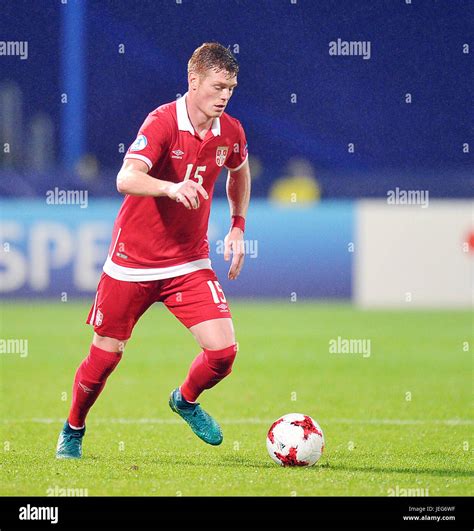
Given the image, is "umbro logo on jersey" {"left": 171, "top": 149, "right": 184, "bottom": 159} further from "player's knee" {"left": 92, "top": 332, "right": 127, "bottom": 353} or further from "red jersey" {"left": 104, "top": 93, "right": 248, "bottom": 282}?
"player's knee" {"left": 92, "top": 332, "right": 127, "bottom": 353}

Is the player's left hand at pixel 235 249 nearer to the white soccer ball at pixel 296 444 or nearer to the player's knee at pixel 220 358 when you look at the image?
the player's knee at pixel 220 358

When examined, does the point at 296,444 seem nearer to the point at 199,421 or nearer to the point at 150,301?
the point at 199,421

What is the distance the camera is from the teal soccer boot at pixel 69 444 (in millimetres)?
6387

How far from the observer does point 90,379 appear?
Answer: 21.0ft

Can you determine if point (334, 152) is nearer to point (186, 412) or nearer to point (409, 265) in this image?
point (409, 265)

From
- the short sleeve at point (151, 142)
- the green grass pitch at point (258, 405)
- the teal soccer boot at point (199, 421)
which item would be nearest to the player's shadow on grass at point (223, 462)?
the green grass pitch at point (258, 405)

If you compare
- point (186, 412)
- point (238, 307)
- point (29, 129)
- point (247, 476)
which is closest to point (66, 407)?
point (186, 412)

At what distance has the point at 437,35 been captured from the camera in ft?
56.7

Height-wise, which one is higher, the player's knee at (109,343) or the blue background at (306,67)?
the blue background at (306,67)

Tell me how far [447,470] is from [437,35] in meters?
12.3

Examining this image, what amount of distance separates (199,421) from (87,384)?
67 cm

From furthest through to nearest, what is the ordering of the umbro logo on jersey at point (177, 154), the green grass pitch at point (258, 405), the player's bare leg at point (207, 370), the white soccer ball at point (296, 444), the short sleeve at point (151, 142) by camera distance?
the player's bare leg at point (207, 370) < the umbro logo on jersey at point (177, 154) < the white soccer ball at point (296, 444) < the short sleeve at point (151, 142) < the green grass pitch at point (258, 405)

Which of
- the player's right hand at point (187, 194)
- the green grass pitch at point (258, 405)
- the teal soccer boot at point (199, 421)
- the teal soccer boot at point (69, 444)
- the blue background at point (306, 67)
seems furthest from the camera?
the blue background at point (306, 67)

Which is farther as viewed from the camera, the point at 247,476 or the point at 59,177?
the point at 59,177
